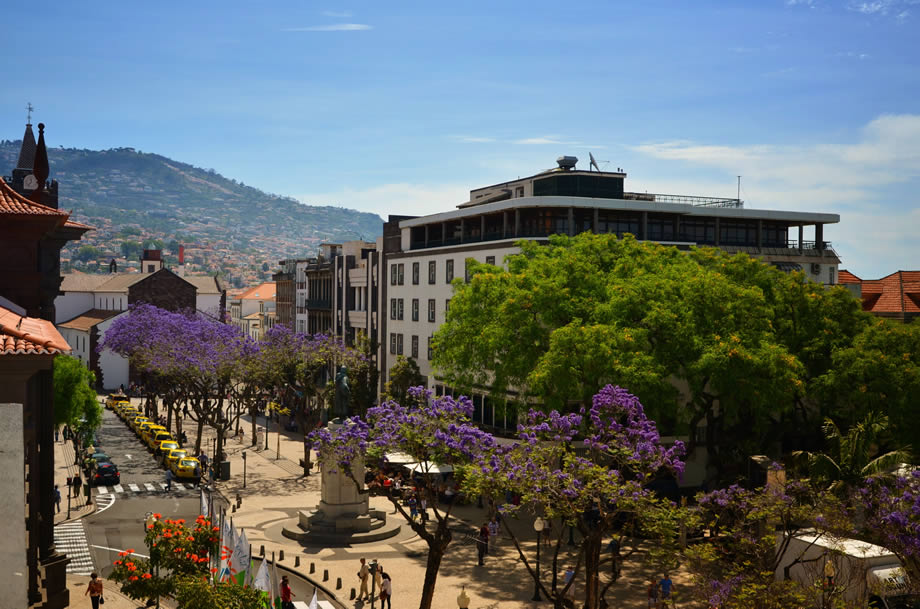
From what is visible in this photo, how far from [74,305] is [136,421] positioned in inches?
2122

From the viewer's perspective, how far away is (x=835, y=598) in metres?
21.4

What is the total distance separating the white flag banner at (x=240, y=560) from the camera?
24156mm

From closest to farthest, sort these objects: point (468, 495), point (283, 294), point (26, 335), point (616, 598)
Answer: point (26, 335), point (468, 495), point (616, 598), point (283, 294)

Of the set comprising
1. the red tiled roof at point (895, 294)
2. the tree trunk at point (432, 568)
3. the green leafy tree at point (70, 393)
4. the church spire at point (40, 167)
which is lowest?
the tree trunk at point (432, 568)

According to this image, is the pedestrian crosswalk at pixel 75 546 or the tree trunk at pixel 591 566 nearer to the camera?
the tree trunk at pixel 591 566

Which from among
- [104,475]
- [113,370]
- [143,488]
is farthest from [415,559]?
[113,370]

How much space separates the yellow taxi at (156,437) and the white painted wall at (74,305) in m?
60.4

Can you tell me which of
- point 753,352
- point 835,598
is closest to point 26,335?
point 835,598

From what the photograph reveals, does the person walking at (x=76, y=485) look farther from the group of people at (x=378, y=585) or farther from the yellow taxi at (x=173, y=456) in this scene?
the group of people at (x=378, y=585)

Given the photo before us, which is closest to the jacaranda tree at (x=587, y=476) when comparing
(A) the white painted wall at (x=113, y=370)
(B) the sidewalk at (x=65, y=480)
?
(B) the sidewalk at (x=65, y=480)

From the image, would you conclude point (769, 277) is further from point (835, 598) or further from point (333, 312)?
point (333, 312)

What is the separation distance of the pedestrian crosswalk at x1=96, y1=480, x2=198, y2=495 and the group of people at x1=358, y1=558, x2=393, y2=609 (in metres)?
21.0

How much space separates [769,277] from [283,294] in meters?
76.1

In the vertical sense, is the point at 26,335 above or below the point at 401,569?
above
